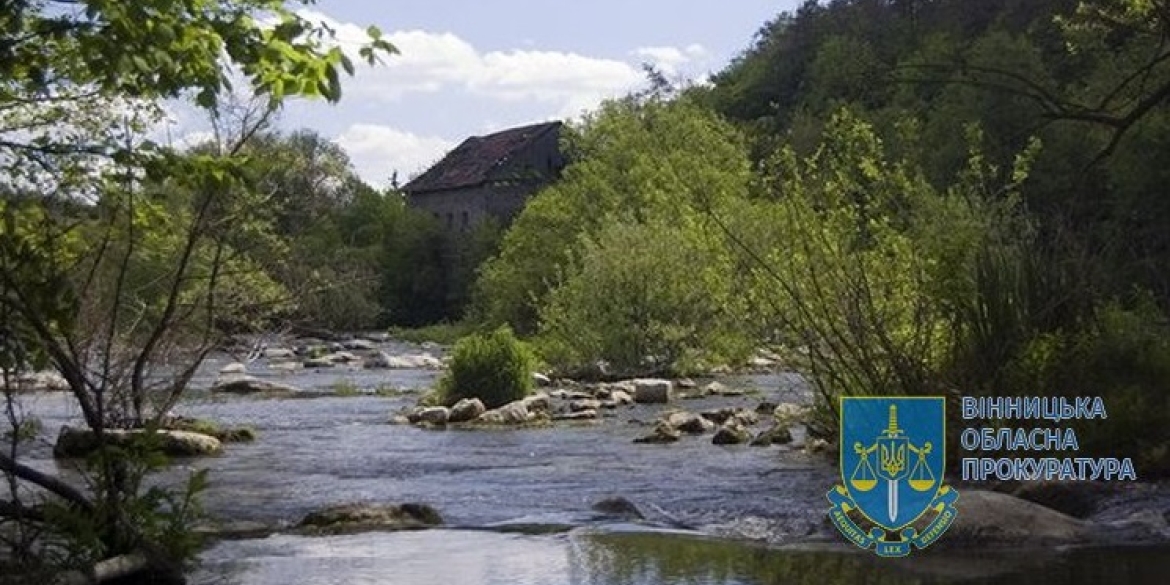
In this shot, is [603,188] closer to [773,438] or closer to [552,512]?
[773,438]

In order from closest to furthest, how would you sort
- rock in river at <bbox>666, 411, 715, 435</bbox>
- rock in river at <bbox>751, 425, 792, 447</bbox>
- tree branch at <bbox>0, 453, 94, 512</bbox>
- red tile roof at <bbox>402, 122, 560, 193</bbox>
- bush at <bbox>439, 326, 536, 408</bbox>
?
tree branch at <bbox>0, 453, 94, 512</bbox> < rock in river at <bbox>751, 425, 792, 447</bbox> < rock in river at <bbox>666, 411, 715, 435</bbox> < bush at <bbox>439, 326, 536, 408</bbox> < red tile roof at <bbox>402, 122, 560, 193</bbox>

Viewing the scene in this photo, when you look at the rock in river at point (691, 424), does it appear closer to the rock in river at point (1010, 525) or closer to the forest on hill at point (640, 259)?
the forest on hill at point (640, 259)

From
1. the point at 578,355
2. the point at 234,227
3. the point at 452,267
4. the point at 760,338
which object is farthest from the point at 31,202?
the point at 452,267

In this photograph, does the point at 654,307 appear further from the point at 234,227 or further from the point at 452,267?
the point at 452,267

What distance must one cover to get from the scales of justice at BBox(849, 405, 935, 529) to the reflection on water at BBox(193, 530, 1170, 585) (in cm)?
61

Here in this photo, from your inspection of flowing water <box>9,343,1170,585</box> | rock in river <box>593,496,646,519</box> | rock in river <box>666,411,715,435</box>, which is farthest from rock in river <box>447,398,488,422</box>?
rock in river <box>593,496,646,519</box>

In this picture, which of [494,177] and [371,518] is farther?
[494,177]

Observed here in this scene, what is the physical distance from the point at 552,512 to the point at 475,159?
76419 mm

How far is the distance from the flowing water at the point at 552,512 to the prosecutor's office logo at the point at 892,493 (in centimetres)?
26

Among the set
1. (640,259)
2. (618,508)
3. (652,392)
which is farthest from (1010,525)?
(640,259)

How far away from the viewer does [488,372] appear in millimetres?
26922

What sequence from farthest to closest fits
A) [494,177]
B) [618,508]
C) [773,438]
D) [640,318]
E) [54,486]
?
[494,177]
[640,318]
[773,438]
[618,508]
[54,486]

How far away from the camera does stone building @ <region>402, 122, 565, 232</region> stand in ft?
265

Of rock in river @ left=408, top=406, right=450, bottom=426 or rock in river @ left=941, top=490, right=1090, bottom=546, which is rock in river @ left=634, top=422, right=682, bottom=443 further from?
rock in river @ left=941, top=490, right=1090, bottom=546
